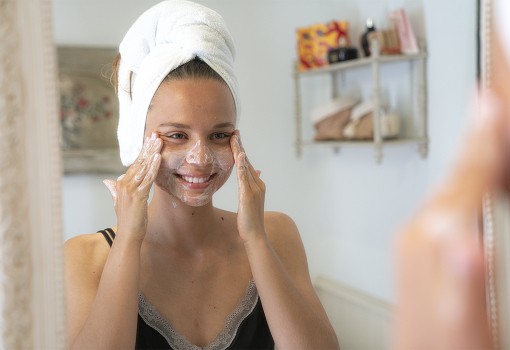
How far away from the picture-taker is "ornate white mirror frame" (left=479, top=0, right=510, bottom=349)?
0.66m

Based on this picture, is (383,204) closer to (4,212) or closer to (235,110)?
(235,110)

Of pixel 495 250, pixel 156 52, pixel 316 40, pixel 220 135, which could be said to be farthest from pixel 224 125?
pixel 495 250

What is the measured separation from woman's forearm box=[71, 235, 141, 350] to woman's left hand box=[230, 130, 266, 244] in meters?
0.14

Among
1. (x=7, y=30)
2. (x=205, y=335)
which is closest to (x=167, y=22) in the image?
(x=7, y=30)

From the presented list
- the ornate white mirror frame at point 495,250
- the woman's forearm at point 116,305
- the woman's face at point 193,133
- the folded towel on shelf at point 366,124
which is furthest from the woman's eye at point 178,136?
the ornate white mirror frame at point 495,250

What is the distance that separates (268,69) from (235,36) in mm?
70

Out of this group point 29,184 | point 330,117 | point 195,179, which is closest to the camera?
point 29,184

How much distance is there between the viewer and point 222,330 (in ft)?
2.67

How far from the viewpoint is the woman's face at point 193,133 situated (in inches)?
29.5

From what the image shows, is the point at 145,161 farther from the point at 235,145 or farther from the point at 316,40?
the point at 316,40

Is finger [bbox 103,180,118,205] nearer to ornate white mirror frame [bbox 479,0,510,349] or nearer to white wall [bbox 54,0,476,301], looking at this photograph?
white wall [bbox 54,0,476,301]

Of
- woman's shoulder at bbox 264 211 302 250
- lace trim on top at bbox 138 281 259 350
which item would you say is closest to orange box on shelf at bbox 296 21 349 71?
woman's shoulder at bbox 264 211 302 250

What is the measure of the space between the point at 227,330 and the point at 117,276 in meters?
0.19

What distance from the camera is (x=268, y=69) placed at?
836 millimetres
